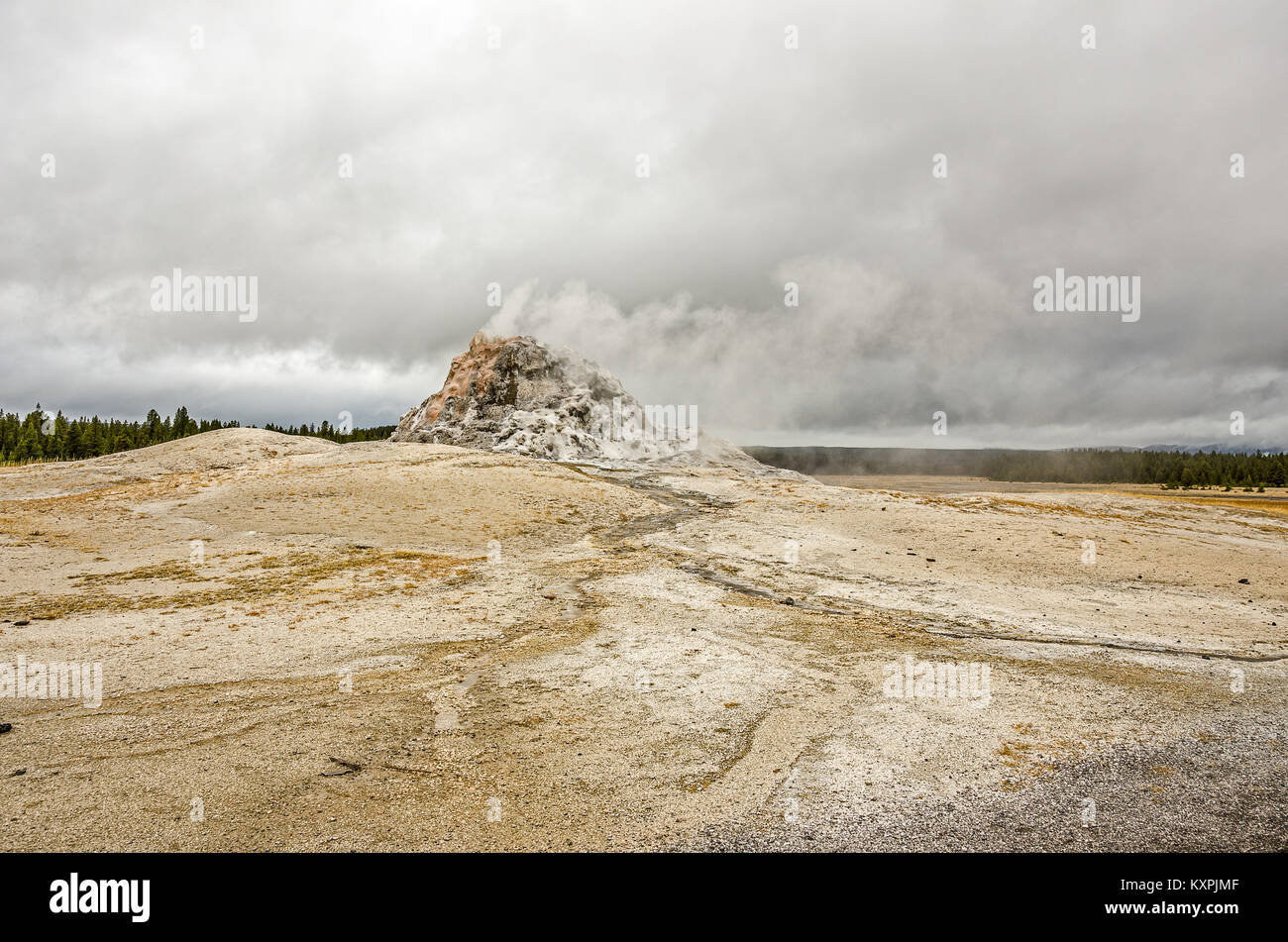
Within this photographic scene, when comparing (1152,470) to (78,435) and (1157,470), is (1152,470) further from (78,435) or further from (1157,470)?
(78,435)

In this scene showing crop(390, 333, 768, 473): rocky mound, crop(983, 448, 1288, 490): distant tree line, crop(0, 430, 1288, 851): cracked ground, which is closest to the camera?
crop(0, 430, 1288, 851): cracked ground

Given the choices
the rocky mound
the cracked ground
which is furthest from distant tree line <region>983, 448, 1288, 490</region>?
the cracked ground

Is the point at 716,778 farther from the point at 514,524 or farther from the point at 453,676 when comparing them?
the point at 514,524

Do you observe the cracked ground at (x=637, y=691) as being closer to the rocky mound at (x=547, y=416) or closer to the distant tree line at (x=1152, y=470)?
the rocky mound at (x=547, y=416)

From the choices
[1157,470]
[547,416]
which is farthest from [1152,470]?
[547,416]

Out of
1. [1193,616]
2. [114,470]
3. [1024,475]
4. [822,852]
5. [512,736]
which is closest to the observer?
[822,852]

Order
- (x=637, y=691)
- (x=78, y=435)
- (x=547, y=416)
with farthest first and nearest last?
(x=78, y=435) → (x=547, y=416) → (x=637, y=691)

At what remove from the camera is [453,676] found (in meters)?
9.91

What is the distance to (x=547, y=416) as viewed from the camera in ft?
180

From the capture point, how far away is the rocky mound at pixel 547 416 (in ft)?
173

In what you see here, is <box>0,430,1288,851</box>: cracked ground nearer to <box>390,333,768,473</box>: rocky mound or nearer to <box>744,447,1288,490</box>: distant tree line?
<box>390,333,768,473</box>: rocky mound

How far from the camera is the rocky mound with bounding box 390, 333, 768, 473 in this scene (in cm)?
5278

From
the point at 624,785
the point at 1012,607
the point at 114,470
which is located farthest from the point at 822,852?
the point at 114,470
